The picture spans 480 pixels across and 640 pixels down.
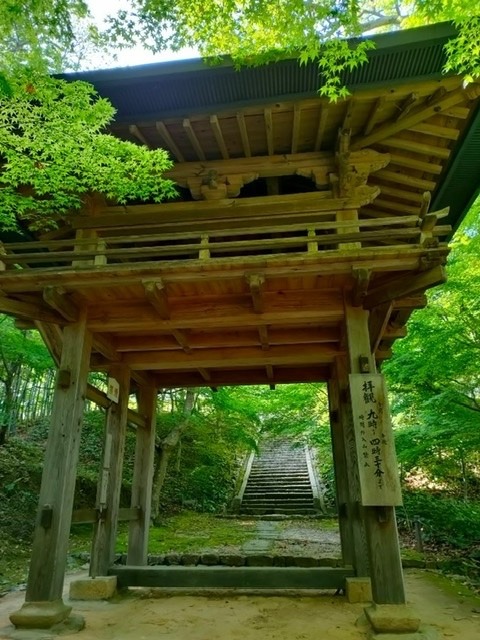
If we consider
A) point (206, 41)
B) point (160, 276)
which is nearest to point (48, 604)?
point (160, 276)

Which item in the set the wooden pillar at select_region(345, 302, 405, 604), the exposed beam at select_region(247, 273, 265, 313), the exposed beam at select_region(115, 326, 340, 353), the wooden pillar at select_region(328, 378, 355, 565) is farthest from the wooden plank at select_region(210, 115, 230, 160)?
the wooden pillar at select_region(345, 302, 405, 604)

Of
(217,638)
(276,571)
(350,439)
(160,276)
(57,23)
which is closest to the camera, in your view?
(217,638)

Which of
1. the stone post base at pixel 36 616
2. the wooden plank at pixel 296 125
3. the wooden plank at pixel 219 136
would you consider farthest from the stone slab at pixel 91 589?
the wooden plank at pixel 296 125

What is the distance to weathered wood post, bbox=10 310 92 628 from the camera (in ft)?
15.1

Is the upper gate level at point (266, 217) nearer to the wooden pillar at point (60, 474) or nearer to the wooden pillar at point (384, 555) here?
the wooden pillar at point (60, 474)

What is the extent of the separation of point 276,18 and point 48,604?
722cm

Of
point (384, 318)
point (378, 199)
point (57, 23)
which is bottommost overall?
point (384, 318)

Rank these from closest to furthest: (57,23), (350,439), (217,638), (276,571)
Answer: (217,638)
(57,23)
(276,571)
(350,439)

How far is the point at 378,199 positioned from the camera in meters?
6.86

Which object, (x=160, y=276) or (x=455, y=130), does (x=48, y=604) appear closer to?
(x=160, y=276)

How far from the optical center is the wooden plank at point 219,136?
5.45m

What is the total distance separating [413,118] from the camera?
546 centimetres

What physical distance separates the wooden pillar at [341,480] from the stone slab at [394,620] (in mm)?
2008

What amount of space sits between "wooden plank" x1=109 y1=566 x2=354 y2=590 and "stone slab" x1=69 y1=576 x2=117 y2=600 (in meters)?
0.28
